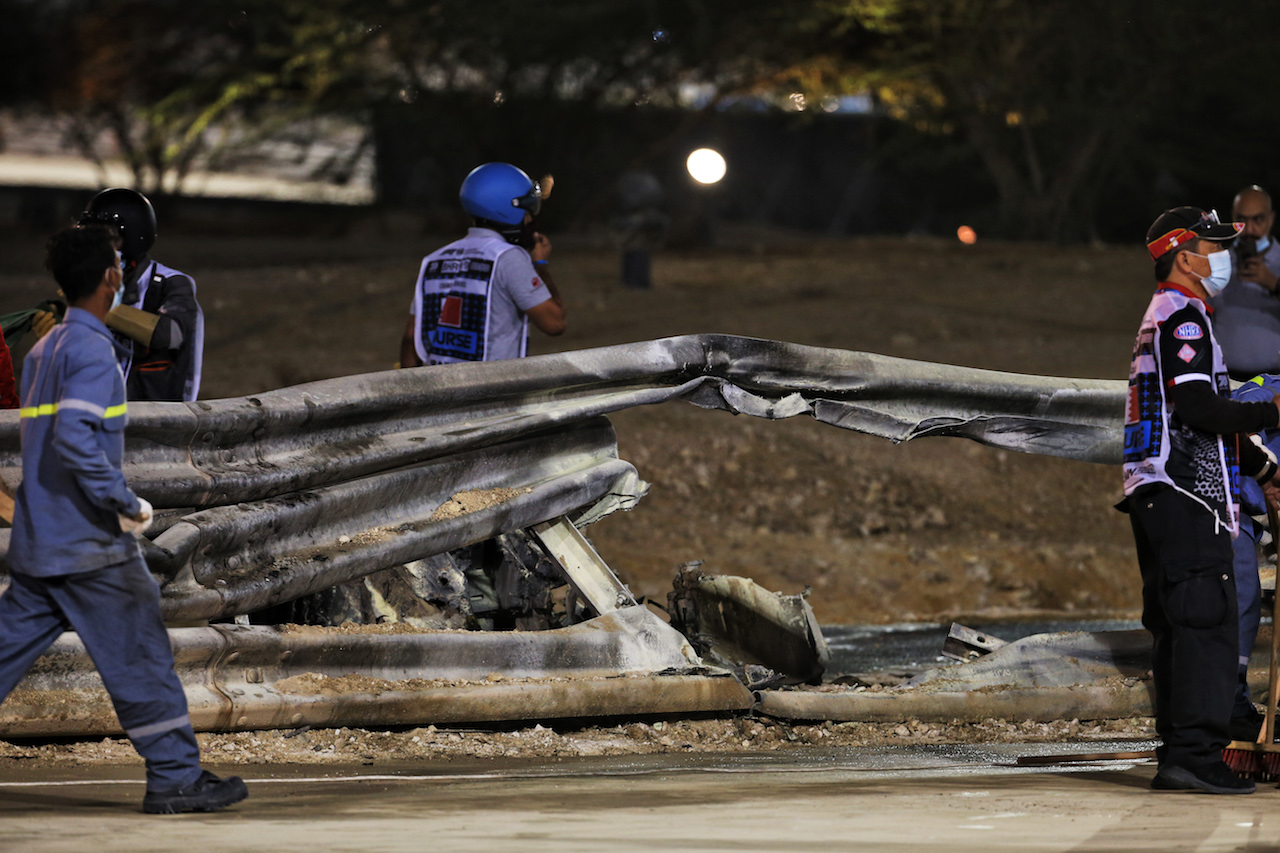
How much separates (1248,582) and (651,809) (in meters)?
2.51

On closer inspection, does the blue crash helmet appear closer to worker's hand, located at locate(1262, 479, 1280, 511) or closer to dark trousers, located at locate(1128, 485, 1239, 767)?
dark trousers, located at locate(1128, 485, 1239, 767)

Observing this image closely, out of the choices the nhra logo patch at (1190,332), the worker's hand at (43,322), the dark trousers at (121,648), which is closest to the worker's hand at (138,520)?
the dark trousers at (121,648)

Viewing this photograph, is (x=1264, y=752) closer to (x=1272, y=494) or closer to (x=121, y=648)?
(x=1272, y=494)

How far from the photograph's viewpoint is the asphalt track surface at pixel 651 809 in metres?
3.94

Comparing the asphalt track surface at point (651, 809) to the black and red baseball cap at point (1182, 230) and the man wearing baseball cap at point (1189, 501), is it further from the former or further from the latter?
the black and red baseball cap at point (1182, 230)

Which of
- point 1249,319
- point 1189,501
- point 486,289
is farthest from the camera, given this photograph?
point 1249,319

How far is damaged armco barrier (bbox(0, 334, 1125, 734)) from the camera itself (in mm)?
5016

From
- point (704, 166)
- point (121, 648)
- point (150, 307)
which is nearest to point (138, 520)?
point (121, 648)

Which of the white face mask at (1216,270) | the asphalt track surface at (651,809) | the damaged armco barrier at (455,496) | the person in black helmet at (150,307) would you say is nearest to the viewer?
the asphalt track surface at (651,809)

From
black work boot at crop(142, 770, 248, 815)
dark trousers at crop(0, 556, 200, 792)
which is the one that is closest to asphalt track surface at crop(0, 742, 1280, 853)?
black work boot at crop(142, 770, 248, 815)

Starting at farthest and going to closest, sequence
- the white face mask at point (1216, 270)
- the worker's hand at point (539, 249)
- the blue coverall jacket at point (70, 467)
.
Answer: the worker's hand at point (539, 249), the white face mask at point (1216, 270), the blue coverall jacket at point (70, 467)

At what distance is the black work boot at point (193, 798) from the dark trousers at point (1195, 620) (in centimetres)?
285

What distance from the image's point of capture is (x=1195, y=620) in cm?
494

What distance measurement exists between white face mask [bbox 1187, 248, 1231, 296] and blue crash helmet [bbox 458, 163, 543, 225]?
8.80 feet
